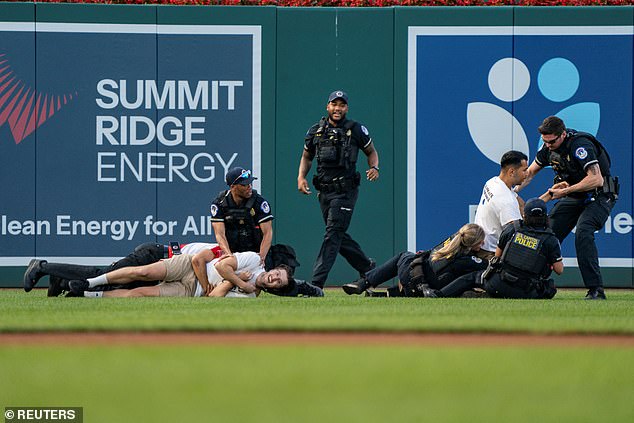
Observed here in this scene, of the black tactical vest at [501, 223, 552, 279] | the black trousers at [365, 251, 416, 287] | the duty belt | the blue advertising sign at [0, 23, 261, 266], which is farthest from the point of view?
the blue advertising sign at [0, 23, 261, 266]

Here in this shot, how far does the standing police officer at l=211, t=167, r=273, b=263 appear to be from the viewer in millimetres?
12727

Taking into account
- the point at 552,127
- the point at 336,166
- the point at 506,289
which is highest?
the point at 552,127

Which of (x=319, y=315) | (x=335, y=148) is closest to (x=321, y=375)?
(x=319, y=315)

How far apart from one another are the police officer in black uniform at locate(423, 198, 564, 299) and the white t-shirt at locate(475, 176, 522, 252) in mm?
253

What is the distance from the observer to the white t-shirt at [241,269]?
12094 millimetres

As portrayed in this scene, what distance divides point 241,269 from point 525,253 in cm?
292

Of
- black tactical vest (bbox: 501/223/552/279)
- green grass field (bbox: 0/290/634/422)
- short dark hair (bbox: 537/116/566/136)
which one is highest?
short dark hair (bbox: 537/116/566/136)

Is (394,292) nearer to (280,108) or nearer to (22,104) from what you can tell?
(280,108)

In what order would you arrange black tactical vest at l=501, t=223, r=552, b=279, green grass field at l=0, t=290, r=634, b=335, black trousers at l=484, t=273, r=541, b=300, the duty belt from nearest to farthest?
green grass field at l=0, t=290, r=634, b=335
black tactical vest at l=501, t=223, r=552, b=279
black trousers at l=484, t=273, r=541, b=300
the duty belt

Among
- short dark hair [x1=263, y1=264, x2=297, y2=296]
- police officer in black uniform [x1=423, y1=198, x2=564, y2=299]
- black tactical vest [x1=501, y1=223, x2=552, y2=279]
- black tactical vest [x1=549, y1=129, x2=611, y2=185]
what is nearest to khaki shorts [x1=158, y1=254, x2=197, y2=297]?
short dark hair [x1=263, y1=264, x2=297, y2=296]

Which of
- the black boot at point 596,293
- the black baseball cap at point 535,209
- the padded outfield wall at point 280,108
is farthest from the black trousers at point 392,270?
the padded outfield wall at point 280,108

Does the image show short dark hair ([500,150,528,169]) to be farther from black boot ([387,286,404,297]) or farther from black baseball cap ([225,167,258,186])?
black baseball cap ([225,167,258,186])

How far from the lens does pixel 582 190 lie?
480 inches

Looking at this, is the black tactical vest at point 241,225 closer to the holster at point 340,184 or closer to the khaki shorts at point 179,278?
the khaki shorts at point 179,278
